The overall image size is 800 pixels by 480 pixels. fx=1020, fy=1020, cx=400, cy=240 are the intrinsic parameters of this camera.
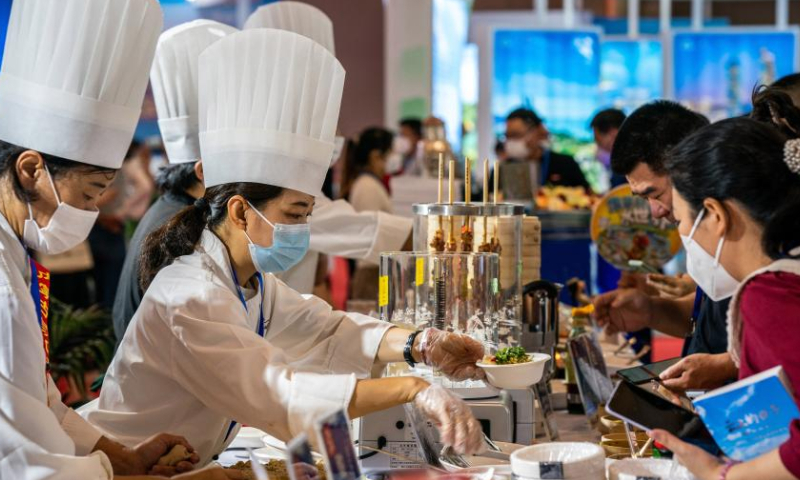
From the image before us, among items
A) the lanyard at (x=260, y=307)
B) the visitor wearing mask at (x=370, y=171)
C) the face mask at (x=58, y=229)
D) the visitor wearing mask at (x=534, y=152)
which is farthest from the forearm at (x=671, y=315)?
the visitor wearing mask at (x=534, y=152)

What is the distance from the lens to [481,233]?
2.83 m

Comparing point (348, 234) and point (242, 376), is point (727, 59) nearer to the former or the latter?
point (348, 234)

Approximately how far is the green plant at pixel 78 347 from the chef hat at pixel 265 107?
7.50 ft

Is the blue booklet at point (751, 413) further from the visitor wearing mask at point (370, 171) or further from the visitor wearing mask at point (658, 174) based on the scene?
the visitor wearing mask at point (370, 171)

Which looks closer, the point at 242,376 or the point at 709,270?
the point at 709,270

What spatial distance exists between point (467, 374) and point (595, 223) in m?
1.83

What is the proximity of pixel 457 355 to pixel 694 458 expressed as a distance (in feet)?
2.49

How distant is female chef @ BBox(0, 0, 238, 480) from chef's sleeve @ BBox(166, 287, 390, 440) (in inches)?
5.1

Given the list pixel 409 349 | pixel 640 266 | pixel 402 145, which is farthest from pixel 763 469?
pixel 402 145

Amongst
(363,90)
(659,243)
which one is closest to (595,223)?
(659,243)

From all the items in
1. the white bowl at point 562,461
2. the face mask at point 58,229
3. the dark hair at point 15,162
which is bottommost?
the white bowl at point 562,461

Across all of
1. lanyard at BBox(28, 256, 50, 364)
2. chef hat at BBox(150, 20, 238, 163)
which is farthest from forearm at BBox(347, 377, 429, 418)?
chef hat at BBox(150, 20, 238, 163)

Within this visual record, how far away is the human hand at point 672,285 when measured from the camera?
332 centimetres

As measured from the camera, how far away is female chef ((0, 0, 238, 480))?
67.6 inches
